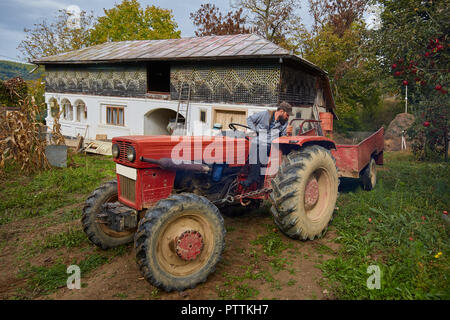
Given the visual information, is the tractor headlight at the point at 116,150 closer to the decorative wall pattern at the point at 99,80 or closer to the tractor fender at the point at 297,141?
the tractor fender at the point at 297,141

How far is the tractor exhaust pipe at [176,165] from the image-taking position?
3.15 meters

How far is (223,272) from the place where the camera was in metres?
3.27

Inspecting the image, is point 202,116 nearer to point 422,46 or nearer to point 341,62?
point 422,46

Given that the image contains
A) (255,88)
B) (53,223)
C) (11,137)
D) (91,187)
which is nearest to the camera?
(53,223)

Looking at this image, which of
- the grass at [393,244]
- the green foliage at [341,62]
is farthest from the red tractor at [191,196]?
the green foliage at [341,62]

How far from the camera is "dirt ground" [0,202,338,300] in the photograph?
2.90m

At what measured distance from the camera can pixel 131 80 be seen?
43.9ft

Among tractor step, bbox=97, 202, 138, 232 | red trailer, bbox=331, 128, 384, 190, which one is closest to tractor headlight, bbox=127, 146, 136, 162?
tractor step, bbox=97, 202, 138, 232

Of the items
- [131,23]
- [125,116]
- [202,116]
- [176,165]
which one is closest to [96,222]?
[176,165]

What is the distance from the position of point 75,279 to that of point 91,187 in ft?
13.7

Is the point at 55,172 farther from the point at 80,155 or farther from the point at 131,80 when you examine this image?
the point at 131,80

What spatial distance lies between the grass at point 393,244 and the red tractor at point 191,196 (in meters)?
0.56

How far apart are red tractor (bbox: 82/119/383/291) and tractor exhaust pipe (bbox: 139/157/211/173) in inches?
0.4
